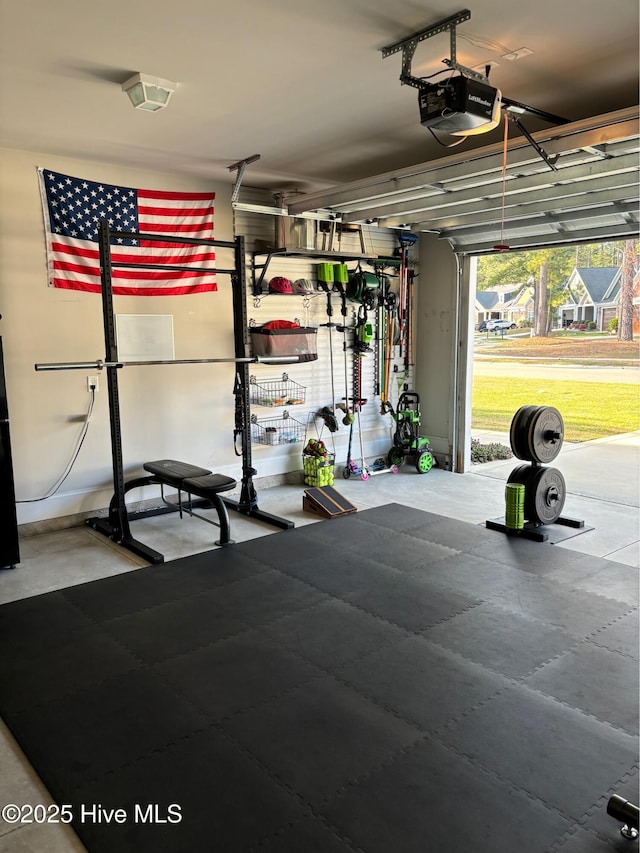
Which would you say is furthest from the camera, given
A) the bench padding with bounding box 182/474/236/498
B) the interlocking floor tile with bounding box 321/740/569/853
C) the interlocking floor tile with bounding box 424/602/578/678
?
the bench padding with bounding box 182/474/236/498

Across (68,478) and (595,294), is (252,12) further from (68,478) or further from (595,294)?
(595,294)

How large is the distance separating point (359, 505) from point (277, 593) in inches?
91.1

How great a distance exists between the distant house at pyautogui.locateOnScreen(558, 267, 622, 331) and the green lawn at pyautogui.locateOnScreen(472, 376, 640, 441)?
1.47 meters

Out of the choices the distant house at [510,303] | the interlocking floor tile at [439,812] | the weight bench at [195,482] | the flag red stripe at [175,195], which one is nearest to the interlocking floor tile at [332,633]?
the interlocking floor tile at [439,812]

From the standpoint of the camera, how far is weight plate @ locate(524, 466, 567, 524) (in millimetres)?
5484

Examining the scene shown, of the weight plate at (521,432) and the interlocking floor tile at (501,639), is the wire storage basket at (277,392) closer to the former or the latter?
the weight plate at (521,432)

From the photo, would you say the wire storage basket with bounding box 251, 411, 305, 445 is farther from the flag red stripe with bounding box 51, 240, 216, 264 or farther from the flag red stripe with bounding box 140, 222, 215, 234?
the flag red stripe with bounding box 140, 222, 215, 234

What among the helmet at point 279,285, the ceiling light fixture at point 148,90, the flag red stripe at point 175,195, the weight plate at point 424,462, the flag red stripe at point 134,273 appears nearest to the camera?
the ceiling light fixture at point 148,90

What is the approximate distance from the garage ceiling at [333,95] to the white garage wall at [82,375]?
431 millimetres

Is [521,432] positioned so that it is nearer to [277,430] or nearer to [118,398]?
[277,430]

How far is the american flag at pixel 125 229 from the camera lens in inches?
217

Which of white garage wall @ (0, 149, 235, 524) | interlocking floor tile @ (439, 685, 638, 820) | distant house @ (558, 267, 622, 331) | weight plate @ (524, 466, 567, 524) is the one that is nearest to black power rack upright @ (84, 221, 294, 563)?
white garage wall @ (0, 149, 235, 524)

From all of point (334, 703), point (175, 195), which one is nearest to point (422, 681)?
point (334, 703)

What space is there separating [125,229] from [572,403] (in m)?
9.81
